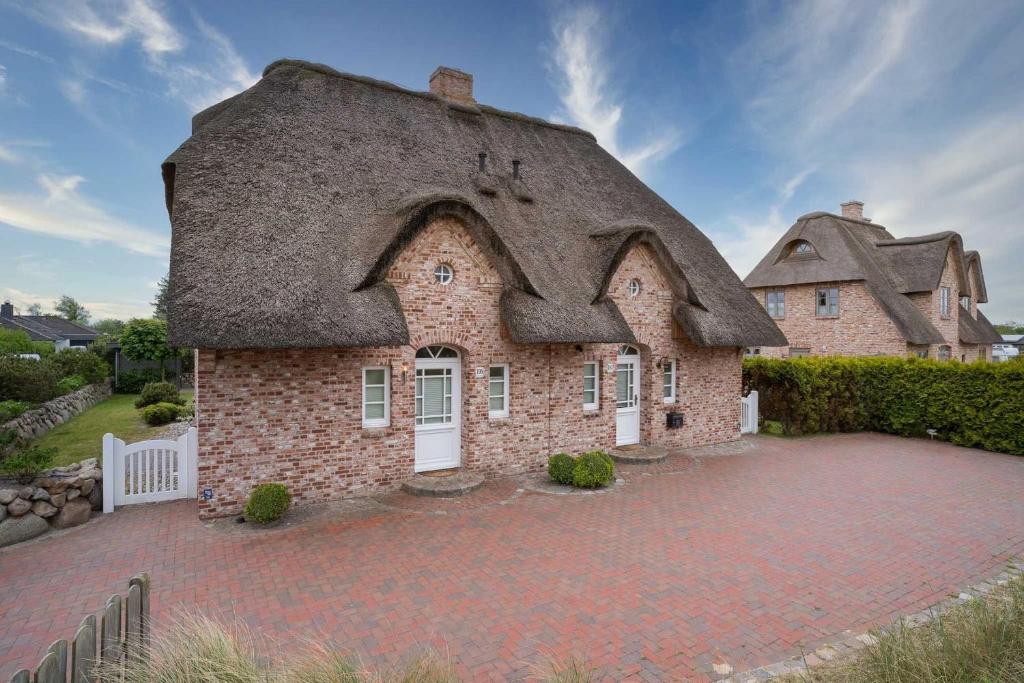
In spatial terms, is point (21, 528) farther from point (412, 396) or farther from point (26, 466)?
point (412, 396)

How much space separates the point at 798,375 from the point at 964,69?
8.32m

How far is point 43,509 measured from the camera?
7.11 meters

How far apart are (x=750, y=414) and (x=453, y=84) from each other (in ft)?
41.9

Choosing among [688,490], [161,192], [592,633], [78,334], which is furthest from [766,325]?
[78,334]

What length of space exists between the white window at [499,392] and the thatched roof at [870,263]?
18.7 meters

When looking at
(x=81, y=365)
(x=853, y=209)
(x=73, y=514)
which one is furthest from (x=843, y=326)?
(x=81, y=365)

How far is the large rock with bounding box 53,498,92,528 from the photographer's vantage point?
725 cm

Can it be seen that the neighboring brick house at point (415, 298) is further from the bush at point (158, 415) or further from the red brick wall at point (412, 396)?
the bush at point (158, 415)

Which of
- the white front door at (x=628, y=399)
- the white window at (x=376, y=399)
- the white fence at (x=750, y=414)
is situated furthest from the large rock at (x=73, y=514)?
the white fence at (x=750, y=414)

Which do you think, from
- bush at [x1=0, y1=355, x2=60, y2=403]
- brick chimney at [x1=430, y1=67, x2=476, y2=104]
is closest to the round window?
brick chimney at [x1=430, y1=67, x2=476, y2=104]

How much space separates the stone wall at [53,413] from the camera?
43.6ft

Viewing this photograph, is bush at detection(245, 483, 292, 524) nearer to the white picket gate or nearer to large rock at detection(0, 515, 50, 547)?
the white picket gate

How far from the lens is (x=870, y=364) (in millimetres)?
15562

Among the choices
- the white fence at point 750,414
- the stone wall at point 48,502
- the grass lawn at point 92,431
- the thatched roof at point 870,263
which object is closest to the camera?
the stone wall at point 48,502
